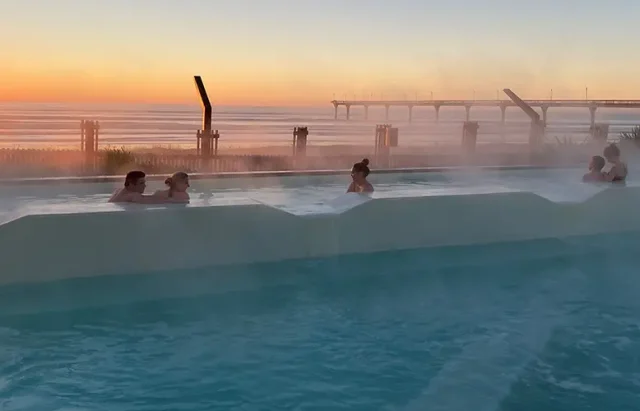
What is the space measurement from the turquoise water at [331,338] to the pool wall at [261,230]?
111 mm

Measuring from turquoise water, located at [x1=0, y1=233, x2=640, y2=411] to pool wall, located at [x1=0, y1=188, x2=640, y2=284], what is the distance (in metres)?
0.11

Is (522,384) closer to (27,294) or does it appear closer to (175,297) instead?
(175,297)

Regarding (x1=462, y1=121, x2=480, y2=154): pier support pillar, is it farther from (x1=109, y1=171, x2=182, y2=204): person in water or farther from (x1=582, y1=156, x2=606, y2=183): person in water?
(x1=109, y1=171, x2=182, y2=204): person in water

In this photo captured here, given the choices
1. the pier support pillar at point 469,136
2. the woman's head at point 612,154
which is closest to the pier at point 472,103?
the pier support pillar at point 469,136

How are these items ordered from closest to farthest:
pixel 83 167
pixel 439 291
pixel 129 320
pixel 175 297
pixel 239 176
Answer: pixel 129 320, pixel 175 297, pixel 439 291, pixel 239 176, pixel 83 167

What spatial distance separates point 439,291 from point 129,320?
2117 millimetres

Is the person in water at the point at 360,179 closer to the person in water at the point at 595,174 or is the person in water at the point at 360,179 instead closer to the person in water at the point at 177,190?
the person in water at the point at 177,190

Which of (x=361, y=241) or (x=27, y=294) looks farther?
(x=361, y=241)

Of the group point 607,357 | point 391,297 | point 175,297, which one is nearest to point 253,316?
point 175,297

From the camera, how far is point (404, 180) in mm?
9180

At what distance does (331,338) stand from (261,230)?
1.41 metres

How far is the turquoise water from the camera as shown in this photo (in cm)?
314

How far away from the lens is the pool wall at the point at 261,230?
4.43m

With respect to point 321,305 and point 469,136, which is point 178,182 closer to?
point 321,305
